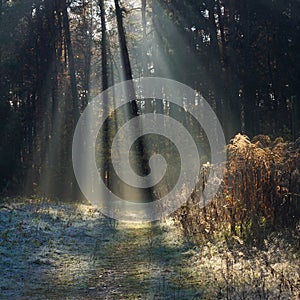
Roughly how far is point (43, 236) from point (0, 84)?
1565cm

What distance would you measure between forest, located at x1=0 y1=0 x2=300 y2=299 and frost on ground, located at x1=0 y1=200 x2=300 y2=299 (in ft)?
0.11

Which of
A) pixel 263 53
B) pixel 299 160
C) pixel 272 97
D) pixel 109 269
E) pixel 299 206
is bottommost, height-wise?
pixel 109 269

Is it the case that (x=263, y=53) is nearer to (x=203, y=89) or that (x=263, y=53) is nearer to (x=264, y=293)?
(x=203, y=89)

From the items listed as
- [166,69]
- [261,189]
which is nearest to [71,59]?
[166,69]

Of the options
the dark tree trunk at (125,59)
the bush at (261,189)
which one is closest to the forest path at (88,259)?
the bush at (261,189)

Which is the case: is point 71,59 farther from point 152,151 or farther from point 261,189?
point 261,189

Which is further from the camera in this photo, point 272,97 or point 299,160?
point 272,97

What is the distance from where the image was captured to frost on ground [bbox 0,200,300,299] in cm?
609

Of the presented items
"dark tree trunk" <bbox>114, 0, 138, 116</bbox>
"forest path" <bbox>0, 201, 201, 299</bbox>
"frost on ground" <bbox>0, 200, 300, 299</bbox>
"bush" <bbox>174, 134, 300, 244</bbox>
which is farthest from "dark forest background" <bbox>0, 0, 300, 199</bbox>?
"bush" <bbox>174, 134, 300, 244</bbox>

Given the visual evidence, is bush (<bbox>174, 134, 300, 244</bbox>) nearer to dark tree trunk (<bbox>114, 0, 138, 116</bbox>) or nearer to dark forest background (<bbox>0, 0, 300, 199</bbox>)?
dark tree trunk (<bbox>114, 0, 138, 116</bbox>)

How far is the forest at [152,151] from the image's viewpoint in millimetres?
7305

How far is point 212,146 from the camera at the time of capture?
2348 cm

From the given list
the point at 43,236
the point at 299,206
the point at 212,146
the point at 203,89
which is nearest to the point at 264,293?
the point at 299,206

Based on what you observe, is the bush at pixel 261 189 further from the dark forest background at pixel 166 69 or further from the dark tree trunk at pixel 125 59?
the dark forest background at pixel 166 69
